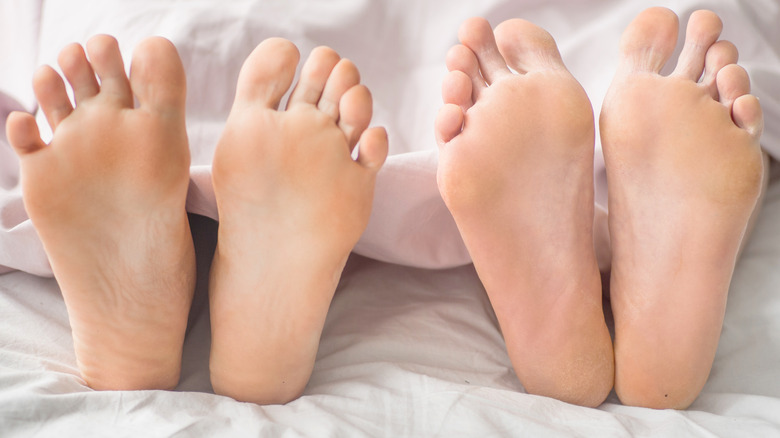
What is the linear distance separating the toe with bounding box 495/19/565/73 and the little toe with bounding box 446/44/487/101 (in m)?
0.04

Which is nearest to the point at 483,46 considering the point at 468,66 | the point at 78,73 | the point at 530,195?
the point at 468,66

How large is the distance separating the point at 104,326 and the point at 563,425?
44cm

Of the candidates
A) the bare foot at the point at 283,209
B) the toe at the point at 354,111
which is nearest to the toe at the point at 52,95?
the bare foot at the point at 283,209

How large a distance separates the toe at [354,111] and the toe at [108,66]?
19 centimetres

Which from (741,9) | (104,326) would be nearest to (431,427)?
(104,326)

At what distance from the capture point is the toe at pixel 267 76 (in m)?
0.62

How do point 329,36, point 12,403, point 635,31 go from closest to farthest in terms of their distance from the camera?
point 12,403 → point 635,31 → point 329,36

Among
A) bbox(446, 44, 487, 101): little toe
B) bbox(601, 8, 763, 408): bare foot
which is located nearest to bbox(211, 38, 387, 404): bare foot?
bbox(446, 44, 487, 101): little toe

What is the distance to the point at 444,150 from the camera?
64cm

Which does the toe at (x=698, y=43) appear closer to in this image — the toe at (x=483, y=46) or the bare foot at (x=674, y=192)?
the bare foot at (x=674, y=192)

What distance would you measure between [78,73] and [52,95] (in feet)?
0.10

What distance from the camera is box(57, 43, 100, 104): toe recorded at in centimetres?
59

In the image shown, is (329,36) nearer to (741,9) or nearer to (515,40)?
(515,40)

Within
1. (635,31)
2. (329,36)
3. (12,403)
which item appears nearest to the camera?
(12,403)
